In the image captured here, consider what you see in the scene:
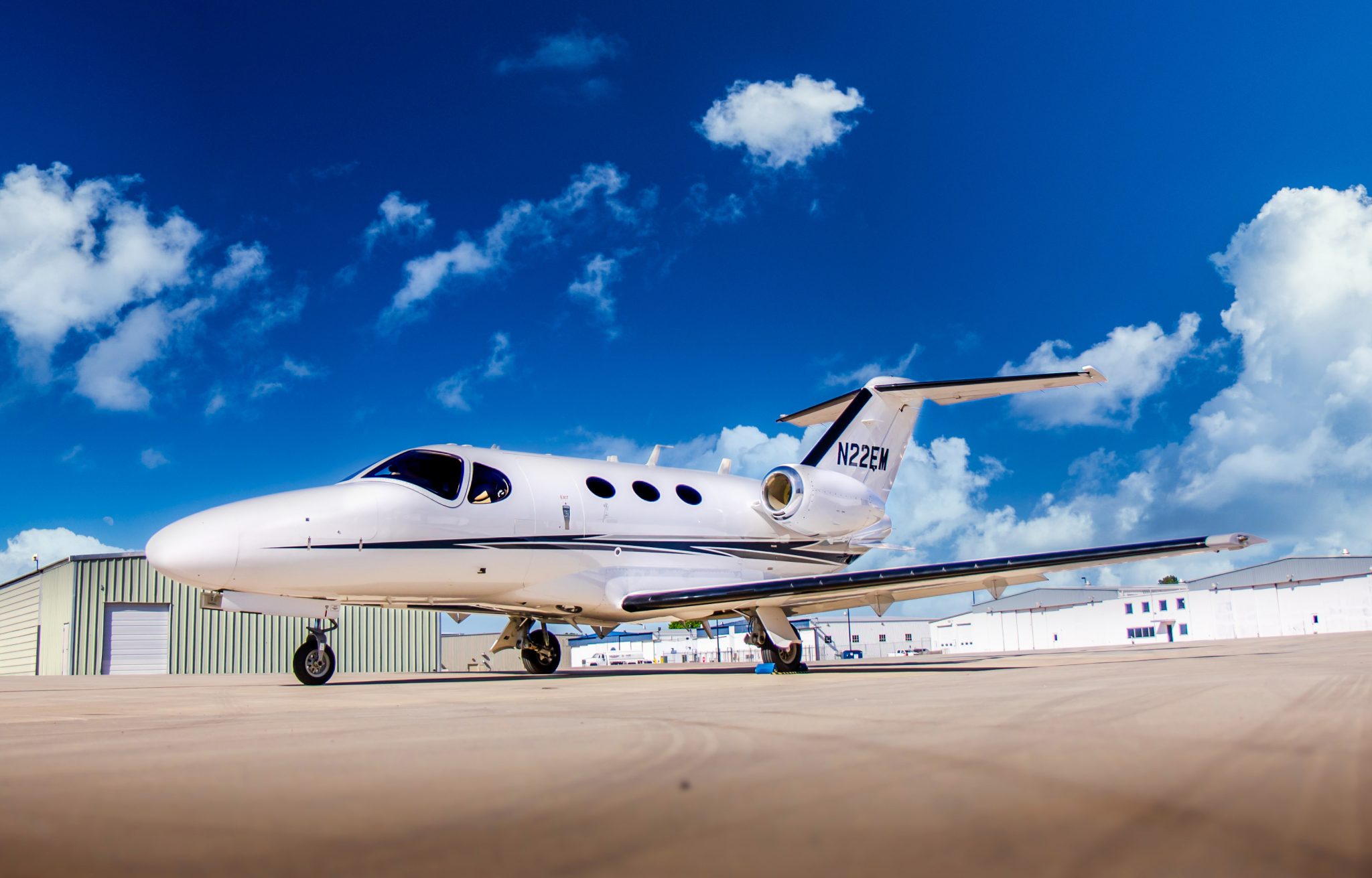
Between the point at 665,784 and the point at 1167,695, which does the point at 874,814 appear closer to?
the point at 665,784

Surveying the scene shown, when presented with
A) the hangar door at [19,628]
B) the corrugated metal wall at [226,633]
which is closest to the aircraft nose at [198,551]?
the corrugated metal wall at [226,633]

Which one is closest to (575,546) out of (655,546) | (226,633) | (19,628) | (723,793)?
(655,546)

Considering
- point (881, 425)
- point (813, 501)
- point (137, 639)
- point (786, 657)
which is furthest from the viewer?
point (137, 639)

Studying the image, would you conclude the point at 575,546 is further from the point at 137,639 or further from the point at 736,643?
the point at 736,643

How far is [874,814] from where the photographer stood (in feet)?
6.85

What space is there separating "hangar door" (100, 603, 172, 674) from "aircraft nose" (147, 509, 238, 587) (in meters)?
25.5

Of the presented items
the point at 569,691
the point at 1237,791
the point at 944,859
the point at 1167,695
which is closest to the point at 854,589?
the point at 569,691

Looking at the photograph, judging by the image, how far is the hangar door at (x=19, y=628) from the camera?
116 feet

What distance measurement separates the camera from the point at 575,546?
522 inches

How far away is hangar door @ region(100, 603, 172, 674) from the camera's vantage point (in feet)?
105

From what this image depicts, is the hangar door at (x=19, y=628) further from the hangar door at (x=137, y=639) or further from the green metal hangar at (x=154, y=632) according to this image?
the hangar door at (x=137, y=639)

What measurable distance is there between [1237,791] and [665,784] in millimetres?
1406

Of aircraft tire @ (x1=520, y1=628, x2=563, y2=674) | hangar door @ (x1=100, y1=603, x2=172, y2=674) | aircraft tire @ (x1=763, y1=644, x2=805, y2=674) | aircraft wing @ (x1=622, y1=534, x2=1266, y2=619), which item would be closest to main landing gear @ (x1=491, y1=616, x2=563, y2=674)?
aircraft tire @ (x1=520, y1=628, x2=563, y2=674)

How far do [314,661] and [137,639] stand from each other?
25.5m
